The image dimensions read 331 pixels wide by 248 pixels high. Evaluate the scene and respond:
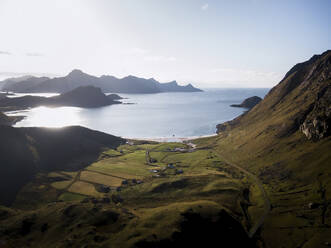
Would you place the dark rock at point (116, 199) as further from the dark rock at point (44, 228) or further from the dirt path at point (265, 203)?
the dirt path at point (265, 203)

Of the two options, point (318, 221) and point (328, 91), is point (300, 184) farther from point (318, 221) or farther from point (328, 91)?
point (328, 91)

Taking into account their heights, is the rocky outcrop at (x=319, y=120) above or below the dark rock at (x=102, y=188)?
above

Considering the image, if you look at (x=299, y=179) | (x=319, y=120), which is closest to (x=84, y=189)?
(x=299, y=179)

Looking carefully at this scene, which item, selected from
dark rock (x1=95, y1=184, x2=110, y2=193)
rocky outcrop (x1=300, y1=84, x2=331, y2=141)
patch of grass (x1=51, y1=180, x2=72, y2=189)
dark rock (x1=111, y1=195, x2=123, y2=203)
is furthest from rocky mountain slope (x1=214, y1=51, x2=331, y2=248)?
patch of grass (x1=51, y1=180, x2=72, y2=189)

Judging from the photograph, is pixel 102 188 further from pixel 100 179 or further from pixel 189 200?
pixel 189 200

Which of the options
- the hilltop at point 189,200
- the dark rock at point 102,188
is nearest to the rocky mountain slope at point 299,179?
the hilltop at point 189,200

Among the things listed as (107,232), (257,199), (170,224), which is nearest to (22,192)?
(107,232)

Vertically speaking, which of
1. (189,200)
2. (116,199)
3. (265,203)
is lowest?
(265,203)

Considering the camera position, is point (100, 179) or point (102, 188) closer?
point (102, 188)

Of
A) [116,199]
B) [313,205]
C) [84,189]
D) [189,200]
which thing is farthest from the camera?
[84,189]

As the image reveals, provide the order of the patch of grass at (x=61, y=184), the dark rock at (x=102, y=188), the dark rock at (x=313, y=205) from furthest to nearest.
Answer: the patch of grass at (x=61, y=184), the dark rock at (x=102, y=188), the dark rock at (x=313, y=205)

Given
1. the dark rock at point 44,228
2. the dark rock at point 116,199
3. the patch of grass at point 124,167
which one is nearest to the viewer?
the dark rock at point 44,228

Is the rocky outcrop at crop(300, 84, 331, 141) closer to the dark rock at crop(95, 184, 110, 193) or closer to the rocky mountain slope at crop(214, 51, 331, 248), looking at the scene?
the rocky mountain slope at crop(214, 51, 331, 248)

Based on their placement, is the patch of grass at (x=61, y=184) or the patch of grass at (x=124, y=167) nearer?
the patch of grass at (x=61, y=184)
